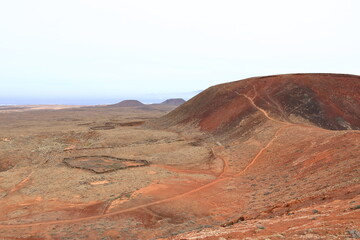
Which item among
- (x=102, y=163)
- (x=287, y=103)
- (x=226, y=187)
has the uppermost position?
(x=287, y=103)

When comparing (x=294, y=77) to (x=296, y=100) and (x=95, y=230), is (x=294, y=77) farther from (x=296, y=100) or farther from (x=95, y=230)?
(x=95, y=230)

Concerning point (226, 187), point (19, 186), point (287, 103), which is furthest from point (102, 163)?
point (287, 103)

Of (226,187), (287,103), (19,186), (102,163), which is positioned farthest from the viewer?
(287,103)

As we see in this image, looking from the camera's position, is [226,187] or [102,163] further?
[102,163]

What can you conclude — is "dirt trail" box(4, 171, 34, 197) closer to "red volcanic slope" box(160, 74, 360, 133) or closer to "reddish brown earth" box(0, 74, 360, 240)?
"reddish brown earth" box(0, 74, 360, 240)

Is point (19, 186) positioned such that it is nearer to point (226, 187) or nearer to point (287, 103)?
point (226, 187)

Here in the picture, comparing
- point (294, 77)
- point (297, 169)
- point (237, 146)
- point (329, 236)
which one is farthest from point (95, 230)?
point (294, 77)
